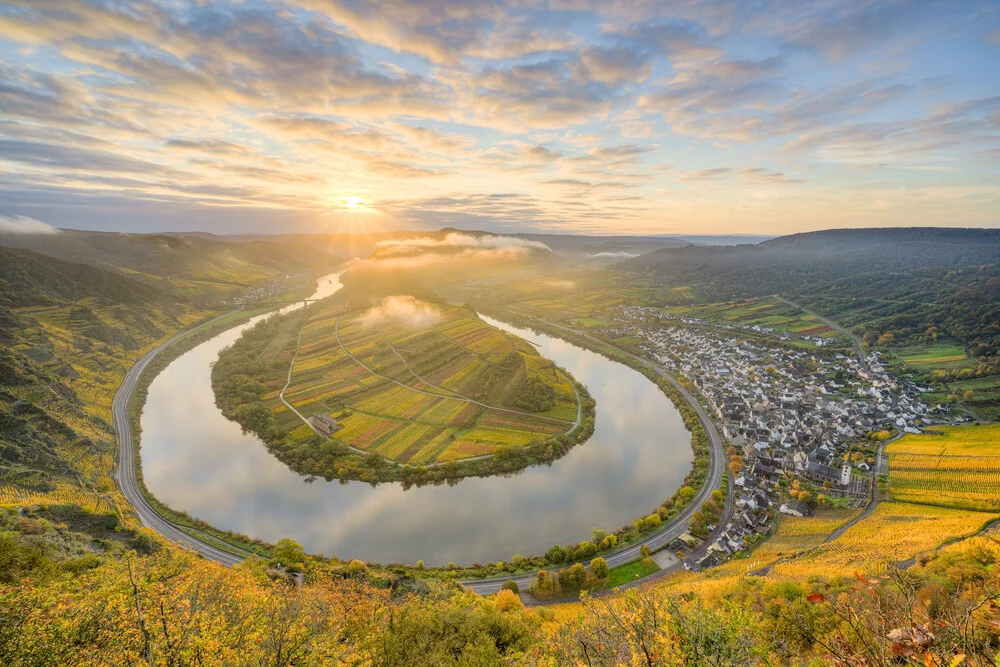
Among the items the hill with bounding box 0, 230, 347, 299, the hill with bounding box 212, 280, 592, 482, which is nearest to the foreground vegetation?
the hill with bounding box 212, 280, 592, 482

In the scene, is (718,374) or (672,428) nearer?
(672,428)

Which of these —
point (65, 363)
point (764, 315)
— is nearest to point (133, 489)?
point (65, 363)

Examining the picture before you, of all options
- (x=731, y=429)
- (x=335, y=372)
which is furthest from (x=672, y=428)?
(x=335, y=372)

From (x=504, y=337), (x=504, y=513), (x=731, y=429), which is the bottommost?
(x=504, y=513)

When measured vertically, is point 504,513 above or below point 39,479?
below

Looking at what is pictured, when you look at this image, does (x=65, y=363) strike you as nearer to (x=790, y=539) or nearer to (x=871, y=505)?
(x=790, y=539)

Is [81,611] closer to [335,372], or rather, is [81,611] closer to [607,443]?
[607,443]

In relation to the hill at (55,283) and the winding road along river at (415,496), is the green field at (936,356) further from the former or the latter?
the hill at (55,283)

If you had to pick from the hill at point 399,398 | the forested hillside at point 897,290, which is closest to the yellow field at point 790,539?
the hill at point 399,398
